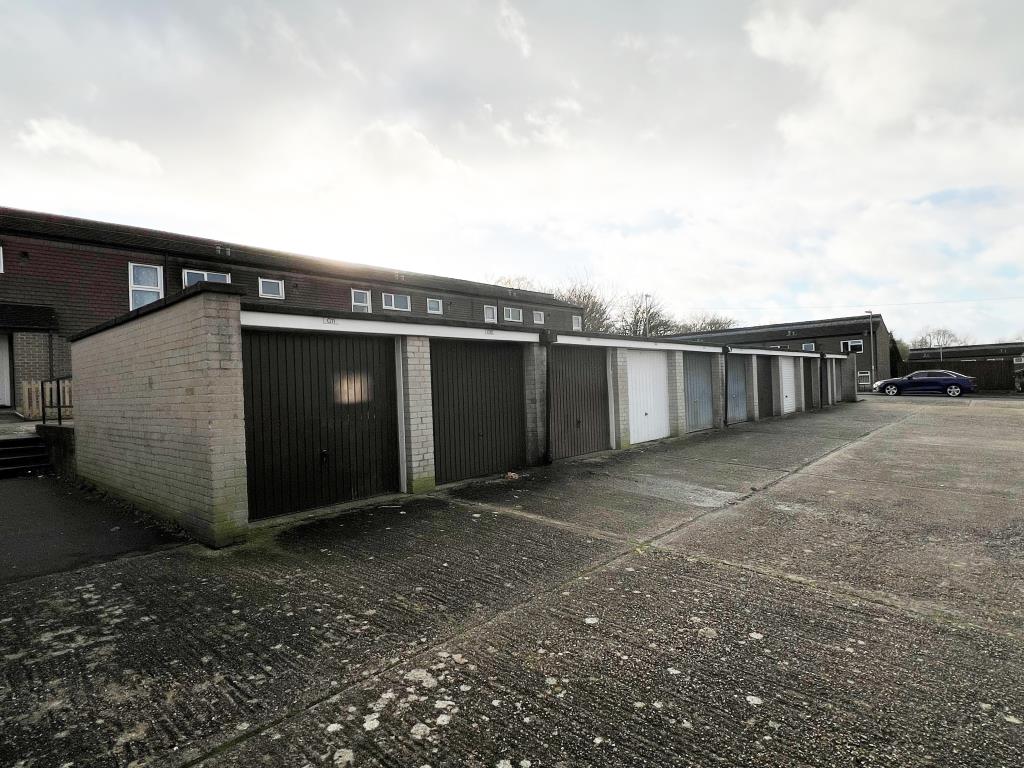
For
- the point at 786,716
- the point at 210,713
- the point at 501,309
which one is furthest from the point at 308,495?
the point at 501,309

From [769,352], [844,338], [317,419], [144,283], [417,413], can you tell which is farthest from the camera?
[844,338]

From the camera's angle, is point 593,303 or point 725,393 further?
point 593,303

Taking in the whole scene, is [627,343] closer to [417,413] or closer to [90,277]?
[417,413]

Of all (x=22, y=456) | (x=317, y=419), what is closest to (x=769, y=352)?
(x=317, y=419)

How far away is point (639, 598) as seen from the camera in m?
3.84

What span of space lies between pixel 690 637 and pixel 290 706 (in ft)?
7.82

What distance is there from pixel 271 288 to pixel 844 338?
42.5 meters

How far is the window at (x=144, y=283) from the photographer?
15.1 meters

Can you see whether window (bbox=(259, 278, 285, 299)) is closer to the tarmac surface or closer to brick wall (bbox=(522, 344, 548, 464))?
the tarmac surface

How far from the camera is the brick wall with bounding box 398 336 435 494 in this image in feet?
24.7

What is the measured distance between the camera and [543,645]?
317 centimetres

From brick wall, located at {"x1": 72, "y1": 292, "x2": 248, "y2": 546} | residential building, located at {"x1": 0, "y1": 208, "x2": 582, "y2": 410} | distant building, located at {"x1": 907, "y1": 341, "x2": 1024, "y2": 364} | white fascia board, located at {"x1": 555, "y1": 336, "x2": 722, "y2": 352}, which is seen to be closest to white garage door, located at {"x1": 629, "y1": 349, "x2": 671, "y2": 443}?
white fascia board, located at {"x1": 555, "y1": 336, "x2": 722, "y2": 352}

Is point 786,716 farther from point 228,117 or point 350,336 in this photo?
point 228,117

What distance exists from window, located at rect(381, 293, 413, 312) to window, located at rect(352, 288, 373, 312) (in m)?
0.68
